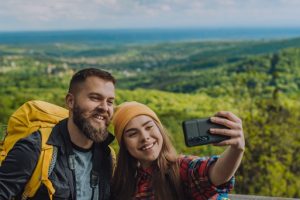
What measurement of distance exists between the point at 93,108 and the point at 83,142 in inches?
9.4

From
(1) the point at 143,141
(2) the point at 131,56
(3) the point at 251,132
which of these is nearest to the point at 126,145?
(1) the point at 143,141

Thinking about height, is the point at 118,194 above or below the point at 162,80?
above

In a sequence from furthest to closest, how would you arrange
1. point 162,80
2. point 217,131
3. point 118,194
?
point 162,80, point 118,194, point 217,131

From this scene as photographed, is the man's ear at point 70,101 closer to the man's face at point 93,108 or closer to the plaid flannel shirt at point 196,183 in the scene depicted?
the man's face at point 93,108

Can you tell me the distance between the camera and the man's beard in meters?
2.92

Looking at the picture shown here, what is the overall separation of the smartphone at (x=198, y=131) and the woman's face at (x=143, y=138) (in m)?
0.36

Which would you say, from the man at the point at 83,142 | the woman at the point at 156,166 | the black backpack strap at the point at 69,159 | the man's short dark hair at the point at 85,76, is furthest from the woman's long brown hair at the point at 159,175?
the man's short dark hair at the point at 85,76

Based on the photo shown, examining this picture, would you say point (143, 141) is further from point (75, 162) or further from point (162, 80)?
point (162, 80)

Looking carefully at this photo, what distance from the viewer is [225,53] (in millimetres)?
150625

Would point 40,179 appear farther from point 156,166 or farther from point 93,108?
point 156,166

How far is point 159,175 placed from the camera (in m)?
2.83

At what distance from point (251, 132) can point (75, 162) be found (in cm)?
1507

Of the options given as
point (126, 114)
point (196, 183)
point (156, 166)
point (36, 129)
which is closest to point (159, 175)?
point (156, 166)

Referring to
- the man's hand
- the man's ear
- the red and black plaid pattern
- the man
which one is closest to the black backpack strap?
the man
